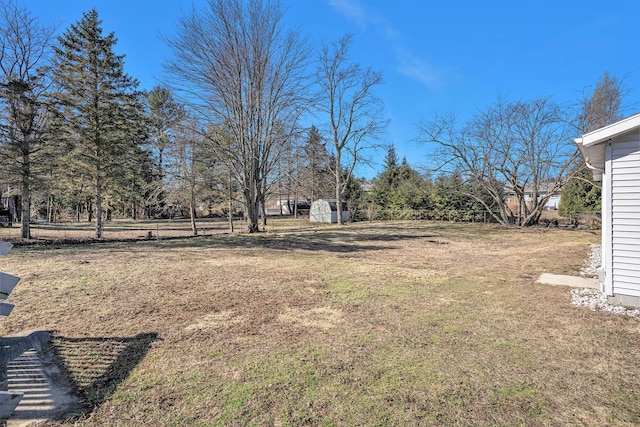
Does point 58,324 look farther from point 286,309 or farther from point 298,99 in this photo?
point 298,99

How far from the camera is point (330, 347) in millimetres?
3129

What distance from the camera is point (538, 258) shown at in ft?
27.9

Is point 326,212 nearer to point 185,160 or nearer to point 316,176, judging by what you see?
point 316,176

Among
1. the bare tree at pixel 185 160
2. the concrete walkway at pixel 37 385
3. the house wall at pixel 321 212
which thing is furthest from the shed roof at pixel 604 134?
the house wall at pixel 321 212

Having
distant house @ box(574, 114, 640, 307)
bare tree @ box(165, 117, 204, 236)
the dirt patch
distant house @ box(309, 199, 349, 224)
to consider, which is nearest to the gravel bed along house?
distant house @ box(574, 114, 640, 307)

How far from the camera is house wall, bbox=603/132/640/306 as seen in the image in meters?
4.32

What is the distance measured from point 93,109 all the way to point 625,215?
618 inches

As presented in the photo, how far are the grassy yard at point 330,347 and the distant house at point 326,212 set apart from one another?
58.8ft

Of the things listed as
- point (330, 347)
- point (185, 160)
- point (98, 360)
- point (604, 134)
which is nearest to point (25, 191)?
point (185, 160)

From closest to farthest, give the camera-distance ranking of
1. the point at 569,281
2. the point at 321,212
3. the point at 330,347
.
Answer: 1. the point at 330,347
2. the point at 569,281
3. the point at 321,212

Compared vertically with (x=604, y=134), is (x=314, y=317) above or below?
below

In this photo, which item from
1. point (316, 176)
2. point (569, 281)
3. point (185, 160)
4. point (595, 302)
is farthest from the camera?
point (316, 176)

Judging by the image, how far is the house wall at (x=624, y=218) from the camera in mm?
4316

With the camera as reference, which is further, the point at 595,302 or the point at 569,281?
the point at 569,281
